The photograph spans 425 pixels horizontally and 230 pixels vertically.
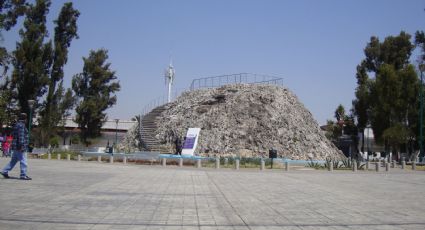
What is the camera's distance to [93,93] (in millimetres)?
54531

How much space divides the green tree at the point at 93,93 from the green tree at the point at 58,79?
3.91 m

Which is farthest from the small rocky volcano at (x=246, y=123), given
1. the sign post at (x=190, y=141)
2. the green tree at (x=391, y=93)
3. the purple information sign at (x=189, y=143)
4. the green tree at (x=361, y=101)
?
the green tree at (x=361, y=101)

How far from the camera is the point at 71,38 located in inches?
1897

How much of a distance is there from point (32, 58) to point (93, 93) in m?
11.4

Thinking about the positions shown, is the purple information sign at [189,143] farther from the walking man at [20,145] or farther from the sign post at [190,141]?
the walking man at [20,145]

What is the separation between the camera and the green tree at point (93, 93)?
172ft

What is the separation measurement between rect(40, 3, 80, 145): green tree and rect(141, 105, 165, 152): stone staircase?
8946 millimetres

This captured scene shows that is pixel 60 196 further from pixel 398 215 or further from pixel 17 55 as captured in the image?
pixel 17 55

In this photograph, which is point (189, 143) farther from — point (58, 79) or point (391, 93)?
point (391, 93)

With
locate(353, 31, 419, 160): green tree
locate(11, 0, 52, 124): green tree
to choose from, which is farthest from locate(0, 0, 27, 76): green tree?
locate(353, 31, 419, 160): green tree

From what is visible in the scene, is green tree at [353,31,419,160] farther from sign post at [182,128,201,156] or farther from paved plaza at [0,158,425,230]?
paved plaza at [0,158,425,230]

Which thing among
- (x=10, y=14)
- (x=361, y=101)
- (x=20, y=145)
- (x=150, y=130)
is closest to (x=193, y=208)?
(x=20, y=145)

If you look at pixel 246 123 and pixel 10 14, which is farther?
pixel 246 123

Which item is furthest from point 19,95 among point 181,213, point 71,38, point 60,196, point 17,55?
point 181,213
